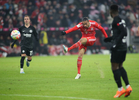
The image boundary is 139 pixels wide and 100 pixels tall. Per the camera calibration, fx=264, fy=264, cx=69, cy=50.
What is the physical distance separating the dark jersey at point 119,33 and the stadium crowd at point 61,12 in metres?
17.9

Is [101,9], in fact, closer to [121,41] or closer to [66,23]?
[66,23]

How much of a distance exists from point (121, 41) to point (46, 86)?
2.76 metres

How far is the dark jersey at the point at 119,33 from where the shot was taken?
5906 millimetres

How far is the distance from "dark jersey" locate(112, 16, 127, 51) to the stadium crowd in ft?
58.9

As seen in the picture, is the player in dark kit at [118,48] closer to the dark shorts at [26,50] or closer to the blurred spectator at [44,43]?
the dark shorts at [26,50]

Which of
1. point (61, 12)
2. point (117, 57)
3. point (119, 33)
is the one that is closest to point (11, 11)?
point (61, 12)

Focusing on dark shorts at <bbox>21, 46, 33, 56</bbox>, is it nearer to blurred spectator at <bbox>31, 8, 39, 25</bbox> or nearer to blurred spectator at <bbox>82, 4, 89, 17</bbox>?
blurred spectator at <bbox>31, 8, 39, 25</bbox>

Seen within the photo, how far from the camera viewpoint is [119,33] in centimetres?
604

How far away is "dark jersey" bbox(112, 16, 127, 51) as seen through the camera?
19.4 feet

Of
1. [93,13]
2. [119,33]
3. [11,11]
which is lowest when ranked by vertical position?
[93,13]

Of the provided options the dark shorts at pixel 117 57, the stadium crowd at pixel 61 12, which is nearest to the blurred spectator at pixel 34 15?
the stadium crowd at pixel 61 12

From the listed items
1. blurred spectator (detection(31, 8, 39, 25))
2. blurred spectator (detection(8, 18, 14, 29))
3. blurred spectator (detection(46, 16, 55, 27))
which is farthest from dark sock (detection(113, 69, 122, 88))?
blurred spectator (detection(31, 8, 39, 25))

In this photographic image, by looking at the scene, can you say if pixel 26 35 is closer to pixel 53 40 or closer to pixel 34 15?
pixel 53 40

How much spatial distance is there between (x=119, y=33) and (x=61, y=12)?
20.5 m
